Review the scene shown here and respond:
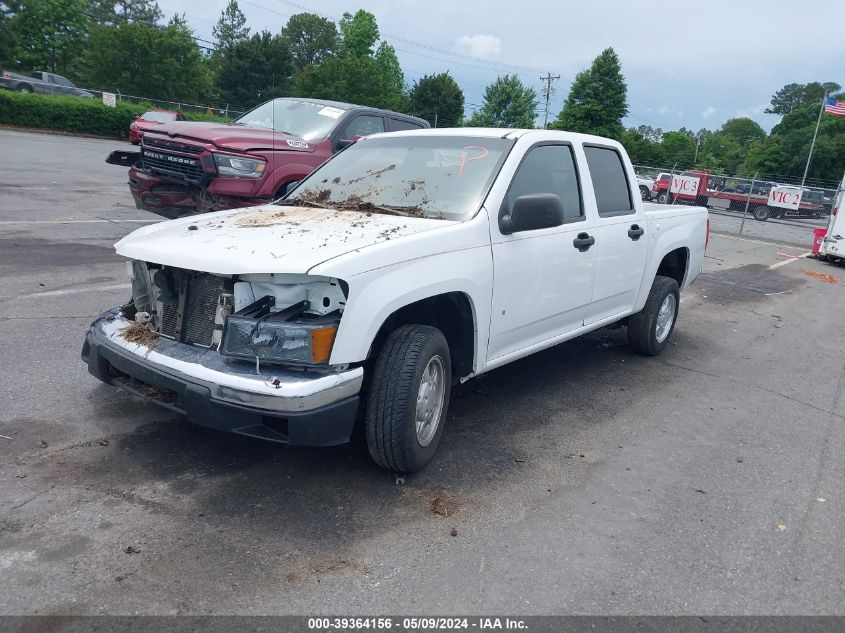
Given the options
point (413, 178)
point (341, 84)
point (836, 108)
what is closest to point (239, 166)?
point (413, 178)

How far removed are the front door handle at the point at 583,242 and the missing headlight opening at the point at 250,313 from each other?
2180mm

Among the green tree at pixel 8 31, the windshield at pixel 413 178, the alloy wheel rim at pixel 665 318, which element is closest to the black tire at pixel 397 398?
the windshield at pixel 413 178

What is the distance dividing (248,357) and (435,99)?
64.9 metres

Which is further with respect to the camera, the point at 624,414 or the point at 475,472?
the point at 624,414

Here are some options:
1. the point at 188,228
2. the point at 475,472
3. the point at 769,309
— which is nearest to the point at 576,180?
the point at 475,472

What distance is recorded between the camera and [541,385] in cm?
565

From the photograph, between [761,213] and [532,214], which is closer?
[532,214]

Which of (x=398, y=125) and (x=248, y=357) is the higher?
(x=398, y=125)

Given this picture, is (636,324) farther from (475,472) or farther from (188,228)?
(188,228)

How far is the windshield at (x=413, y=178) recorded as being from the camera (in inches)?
172

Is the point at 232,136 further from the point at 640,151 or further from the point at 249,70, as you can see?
the point at 640,151

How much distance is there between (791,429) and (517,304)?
241 cm

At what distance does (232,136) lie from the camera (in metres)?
8.56

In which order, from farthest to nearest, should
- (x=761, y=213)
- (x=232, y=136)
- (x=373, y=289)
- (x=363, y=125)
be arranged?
(x=761, y=213) < (x=363, y=125) < (x=232, y=136) < (x=373, y=289)
